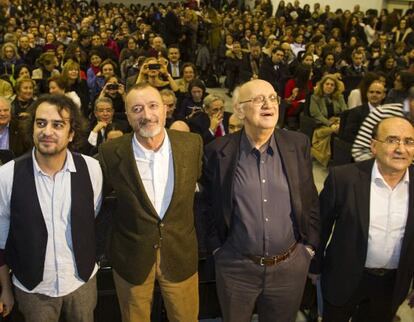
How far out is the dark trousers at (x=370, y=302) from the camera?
2.01 m

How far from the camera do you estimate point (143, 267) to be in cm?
188

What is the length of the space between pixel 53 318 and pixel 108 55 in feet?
22.4

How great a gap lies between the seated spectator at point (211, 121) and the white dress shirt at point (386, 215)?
2.41m

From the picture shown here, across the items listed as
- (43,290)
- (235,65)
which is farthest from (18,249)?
(235,65)

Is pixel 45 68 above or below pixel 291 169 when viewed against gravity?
above

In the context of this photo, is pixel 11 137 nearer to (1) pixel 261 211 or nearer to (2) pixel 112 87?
(2) pixel 112 87

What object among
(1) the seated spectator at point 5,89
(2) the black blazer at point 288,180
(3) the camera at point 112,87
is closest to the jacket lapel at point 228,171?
(2) the black blazer at point 288,180

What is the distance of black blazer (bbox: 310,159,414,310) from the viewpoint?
1.91 metres

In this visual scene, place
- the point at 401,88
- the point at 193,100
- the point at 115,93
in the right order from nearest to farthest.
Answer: the point at 401,88 → the point at 193,100 → the point at 115,93

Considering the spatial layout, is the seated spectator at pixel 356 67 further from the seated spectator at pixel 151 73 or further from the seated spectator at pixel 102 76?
the seated spectator at pixel 102 76

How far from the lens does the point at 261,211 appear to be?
6.06 feet

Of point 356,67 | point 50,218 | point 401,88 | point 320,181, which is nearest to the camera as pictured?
point 50,218

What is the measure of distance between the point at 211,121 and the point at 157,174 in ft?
8.15

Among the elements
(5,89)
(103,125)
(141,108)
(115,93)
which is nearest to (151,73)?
(115,93)
